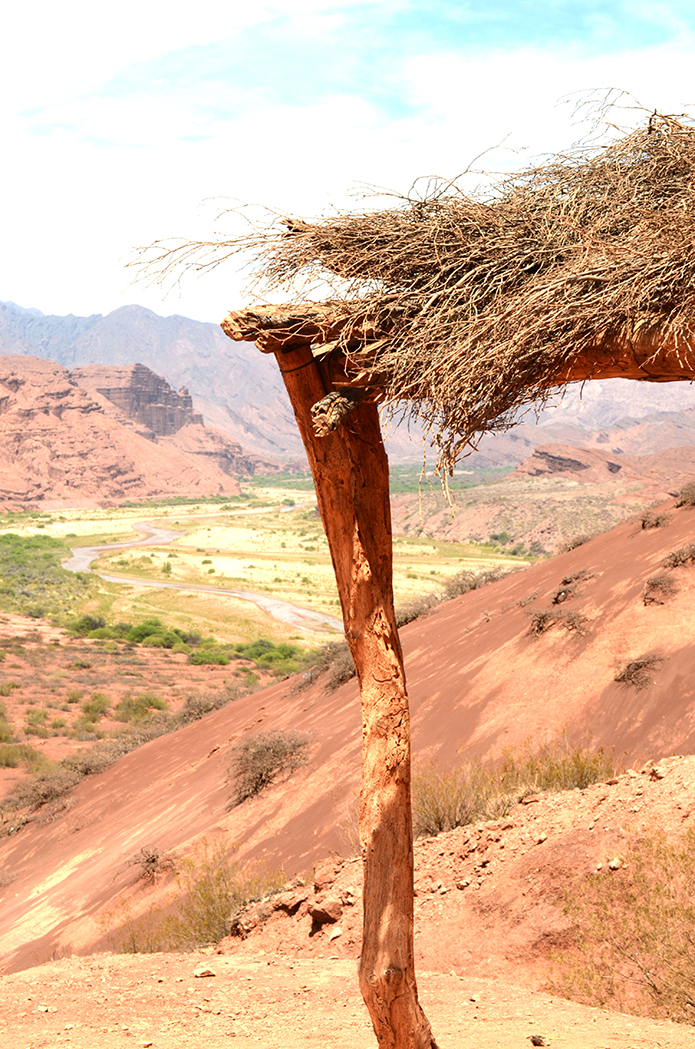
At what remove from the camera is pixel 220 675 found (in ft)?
104

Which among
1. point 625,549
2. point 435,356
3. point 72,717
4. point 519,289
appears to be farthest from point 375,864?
point 72,717

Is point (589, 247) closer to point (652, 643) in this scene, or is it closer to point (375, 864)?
point (375, 864)

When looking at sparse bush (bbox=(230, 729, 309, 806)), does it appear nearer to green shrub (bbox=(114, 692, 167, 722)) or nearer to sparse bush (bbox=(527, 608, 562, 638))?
sparse bush (bbox=(527, 608, 562, 638))

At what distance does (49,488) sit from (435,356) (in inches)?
5489

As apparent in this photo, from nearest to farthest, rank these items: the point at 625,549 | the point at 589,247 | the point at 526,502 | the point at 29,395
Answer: the point at 589,247
the point at 625,549
the point at 526,502
the point at 29,395

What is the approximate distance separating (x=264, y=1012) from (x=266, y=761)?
6.06 m

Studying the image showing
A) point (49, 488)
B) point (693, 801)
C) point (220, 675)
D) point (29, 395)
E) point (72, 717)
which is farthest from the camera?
point (29, 395)

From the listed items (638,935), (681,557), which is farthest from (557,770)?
(681,557)

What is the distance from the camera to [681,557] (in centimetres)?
1195

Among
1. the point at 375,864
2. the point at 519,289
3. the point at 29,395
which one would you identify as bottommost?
the point at 375,864

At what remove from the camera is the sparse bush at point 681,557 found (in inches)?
467

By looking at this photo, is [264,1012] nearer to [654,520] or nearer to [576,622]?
[576,622]

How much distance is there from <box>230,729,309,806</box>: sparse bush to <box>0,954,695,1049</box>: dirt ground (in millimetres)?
4417

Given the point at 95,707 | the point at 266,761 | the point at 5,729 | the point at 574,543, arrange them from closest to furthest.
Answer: the point at 266,761 → the point at 574,543 → the point at 5,729 → the point at 95,707
